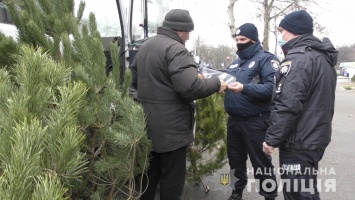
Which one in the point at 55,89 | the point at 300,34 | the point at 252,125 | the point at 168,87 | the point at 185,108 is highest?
the point at 300,34

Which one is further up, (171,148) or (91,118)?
(91,118)

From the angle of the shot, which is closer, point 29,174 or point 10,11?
point 29,174

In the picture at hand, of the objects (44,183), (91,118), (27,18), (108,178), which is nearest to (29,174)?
(44,183)

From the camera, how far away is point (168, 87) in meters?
2.34

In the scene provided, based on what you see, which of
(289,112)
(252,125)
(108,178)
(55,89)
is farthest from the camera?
(252,125)

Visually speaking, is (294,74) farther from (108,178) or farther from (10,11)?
(10,11)

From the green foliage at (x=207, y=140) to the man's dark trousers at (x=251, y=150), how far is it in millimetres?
213

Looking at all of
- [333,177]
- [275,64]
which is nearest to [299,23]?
[275,64]

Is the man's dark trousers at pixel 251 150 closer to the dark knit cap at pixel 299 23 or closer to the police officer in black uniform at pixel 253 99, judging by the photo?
the police officer in black uniform at pixel 253 99

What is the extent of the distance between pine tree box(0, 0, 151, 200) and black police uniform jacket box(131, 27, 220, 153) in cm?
30

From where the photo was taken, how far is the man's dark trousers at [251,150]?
300 cm

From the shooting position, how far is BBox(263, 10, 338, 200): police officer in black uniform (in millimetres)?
2266

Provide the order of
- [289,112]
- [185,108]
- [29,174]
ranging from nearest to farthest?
[29,174]
[289,112]
[185,108]

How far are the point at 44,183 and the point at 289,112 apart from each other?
1.92m
